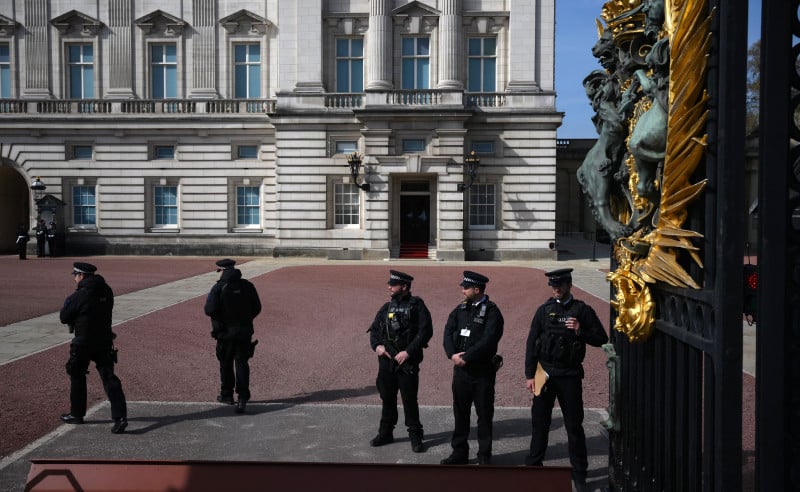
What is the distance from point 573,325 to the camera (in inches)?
257

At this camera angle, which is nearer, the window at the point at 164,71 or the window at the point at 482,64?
the window at the point at 482,64

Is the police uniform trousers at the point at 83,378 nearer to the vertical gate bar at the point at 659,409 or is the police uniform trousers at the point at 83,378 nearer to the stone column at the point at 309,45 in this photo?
the vertical gate bar at the point at 659,409

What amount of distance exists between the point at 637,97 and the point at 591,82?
95 cm

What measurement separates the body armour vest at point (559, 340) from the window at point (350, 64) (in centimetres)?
2992

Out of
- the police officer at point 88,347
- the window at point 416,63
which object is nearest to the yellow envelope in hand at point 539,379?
the police officer at point 88,347

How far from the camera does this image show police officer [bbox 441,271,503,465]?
7.04m

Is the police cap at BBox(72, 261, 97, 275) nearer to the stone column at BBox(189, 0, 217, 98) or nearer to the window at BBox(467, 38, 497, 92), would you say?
the window at BBox(467, 38, 497, 92)

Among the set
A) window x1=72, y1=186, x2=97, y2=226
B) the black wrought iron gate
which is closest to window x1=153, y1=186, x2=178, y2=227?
window x1=72, y1=186, x2=97, y2=226

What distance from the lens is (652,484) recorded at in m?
4.10

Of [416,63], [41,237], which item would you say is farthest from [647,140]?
[41,237]

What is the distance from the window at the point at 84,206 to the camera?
37.4 meters

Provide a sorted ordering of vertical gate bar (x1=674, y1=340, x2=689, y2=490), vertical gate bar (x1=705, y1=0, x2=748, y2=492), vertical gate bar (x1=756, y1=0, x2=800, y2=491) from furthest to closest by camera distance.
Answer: vertical gate bar (x1=674, y1=340, x2=689, y2=490), vertical gate bar (x1=705, y1=0, x2=748, y2=492), vertical gate bar (x1=756, y1=0, x2=800, y2=491)

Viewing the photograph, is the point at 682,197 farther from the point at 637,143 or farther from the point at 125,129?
the point at 125,129

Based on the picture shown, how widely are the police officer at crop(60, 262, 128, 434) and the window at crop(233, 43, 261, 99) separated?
30189 millimetres
